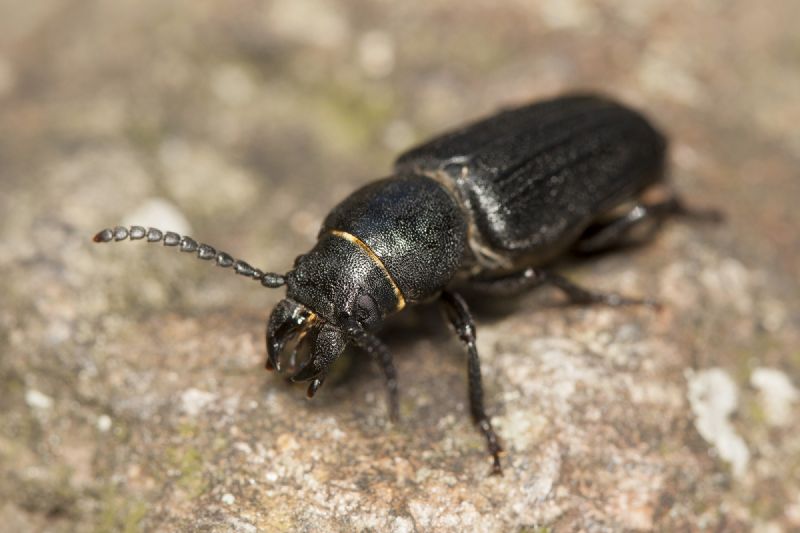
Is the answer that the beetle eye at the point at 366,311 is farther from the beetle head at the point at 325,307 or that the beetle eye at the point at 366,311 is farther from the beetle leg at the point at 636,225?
the beetle leg at the point at 636,225

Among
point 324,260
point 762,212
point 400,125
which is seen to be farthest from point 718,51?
point 324,260

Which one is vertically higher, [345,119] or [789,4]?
[789,4]

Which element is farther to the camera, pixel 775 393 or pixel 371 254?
pixel 775 393

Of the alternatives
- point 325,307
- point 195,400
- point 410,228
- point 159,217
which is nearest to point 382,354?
point 325,307

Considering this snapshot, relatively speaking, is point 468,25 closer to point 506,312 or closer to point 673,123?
point 673,123

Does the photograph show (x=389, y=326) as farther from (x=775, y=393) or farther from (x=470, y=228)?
(x=775, y=393)
